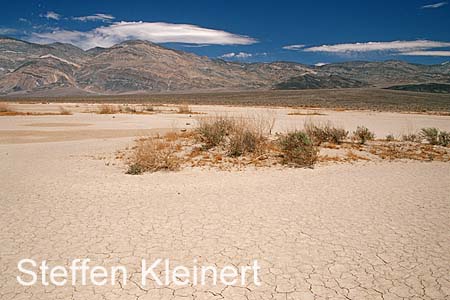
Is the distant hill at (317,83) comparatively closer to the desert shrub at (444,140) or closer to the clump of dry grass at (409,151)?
the desert shrub at (444,140)

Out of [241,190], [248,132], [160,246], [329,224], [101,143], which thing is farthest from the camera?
[101,143]

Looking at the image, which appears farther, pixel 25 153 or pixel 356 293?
pixel 25 153

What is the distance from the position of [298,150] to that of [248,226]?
5.60 metres

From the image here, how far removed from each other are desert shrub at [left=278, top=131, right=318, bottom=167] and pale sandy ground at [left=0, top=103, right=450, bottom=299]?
667 millimetres

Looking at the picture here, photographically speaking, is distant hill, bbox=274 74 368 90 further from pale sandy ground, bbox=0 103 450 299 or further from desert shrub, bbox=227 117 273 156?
pale sandy ground, bbox=0 103 450 299

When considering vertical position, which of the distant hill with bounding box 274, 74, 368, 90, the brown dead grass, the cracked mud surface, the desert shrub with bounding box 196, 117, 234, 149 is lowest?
the cracked mud surface

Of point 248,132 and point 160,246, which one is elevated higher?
point 248,132

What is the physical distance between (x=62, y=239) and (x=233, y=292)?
2.81m

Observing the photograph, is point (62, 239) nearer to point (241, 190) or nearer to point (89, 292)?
point (89, 292)

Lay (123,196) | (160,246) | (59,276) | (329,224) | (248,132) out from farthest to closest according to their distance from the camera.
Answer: (248,132) → (123,196) → (329,224) → (160,246) → (59,276)

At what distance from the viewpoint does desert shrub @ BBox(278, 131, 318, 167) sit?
10.5 metres

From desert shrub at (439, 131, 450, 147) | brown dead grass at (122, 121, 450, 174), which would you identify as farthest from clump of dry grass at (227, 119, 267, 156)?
desert shrub at (439, 131, 450, 147)

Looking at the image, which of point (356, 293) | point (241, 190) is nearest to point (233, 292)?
point (356, 293)

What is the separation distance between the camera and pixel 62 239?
5066 millimetres
